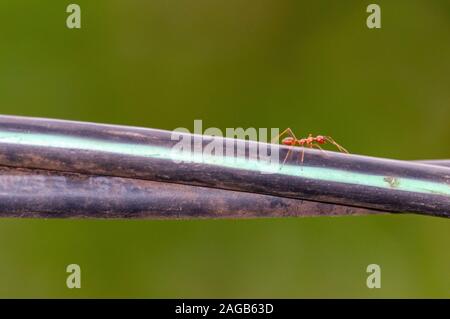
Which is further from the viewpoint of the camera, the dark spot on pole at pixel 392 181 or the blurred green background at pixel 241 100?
the blurred green background at pixel 241 100

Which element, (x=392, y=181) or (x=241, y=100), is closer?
(x=392, y=181)

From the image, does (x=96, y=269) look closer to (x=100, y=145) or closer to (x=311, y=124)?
(x=311, y=124)

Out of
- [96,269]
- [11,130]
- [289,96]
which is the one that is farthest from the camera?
[289,96]

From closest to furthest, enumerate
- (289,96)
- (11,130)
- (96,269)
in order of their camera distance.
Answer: (11,130), (96,269), (289,96)

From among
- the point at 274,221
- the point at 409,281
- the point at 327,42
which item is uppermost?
the point at 327,42

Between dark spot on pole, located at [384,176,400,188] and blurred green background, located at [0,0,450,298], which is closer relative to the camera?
dark spot on pole, located at [384,176,400,188]

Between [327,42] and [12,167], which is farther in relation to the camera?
[327,42]

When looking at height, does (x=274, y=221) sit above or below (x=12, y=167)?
below

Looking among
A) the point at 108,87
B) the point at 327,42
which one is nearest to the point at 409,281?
the point at 327,42
